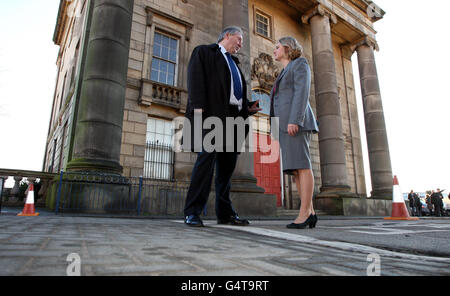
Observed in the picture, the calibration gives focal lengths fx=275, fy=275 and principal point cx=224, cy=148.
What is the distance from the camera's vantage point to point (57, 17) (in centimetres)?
1780

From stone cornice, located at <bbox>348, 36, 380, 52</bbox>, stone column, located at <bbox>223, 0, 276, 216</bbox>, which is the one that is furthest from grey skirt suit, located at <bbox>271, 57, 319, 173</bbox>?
stone cornice, located at <bbox>348, 36, 380, 52</bbox>

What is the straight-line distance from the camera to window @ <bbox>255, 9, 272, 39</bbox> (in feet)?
47.7

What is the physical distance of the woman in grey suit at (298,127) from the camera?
10.5 feet

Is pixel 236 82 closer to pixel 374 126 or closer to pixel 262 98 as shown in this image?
pixel 262 98

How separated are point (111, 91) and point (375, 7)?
1784 centimetres

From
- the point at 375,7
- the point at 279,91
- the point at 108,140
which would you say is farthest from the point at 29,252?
the point at 375,7

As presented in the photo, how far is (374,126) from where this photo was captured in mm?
14391

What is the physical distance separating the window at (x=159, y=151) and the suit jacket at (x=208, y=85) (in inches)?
259

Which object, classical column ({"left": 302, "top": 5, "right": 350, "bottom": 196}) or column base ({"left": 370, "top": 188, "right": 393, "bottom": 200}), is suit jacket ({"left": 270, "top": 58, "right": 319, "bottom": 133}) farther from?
column base ({"left": 370, "top": 188, "right": 393, "bottom": 200})

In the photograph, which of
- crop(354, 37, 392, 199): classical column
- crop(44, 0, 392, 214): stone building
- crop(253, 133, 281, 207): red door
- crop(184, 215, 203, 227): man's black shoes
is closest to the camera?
crop(184, 215, 203, 227): man's black shoes

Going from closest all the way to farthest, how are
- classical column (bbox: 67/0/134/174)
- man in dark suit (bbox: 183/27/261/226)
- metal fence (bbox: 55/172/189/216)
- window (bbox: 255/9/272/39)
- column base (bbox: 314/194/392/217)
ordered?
1. man in dark suit (bbox: 183/27/261/226)
2. metal fence (bbox: 55/172/189/216)
3. classical column (bbox: 67/0/134/174)
4. column base (bbox: 314/194/392/217)
5. window (bbox: 255/9/272/39)

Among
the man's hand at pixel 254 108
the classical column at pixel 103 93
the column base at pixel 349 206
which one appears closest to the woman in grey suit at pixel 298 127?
the man's hand at pixel 254 108

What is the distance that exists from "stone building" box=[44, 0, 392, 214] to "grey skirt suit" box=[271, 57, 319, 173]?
4586mm

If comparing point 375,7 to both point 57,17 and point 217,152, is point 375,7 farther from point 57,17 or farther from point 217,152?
point 57,17
